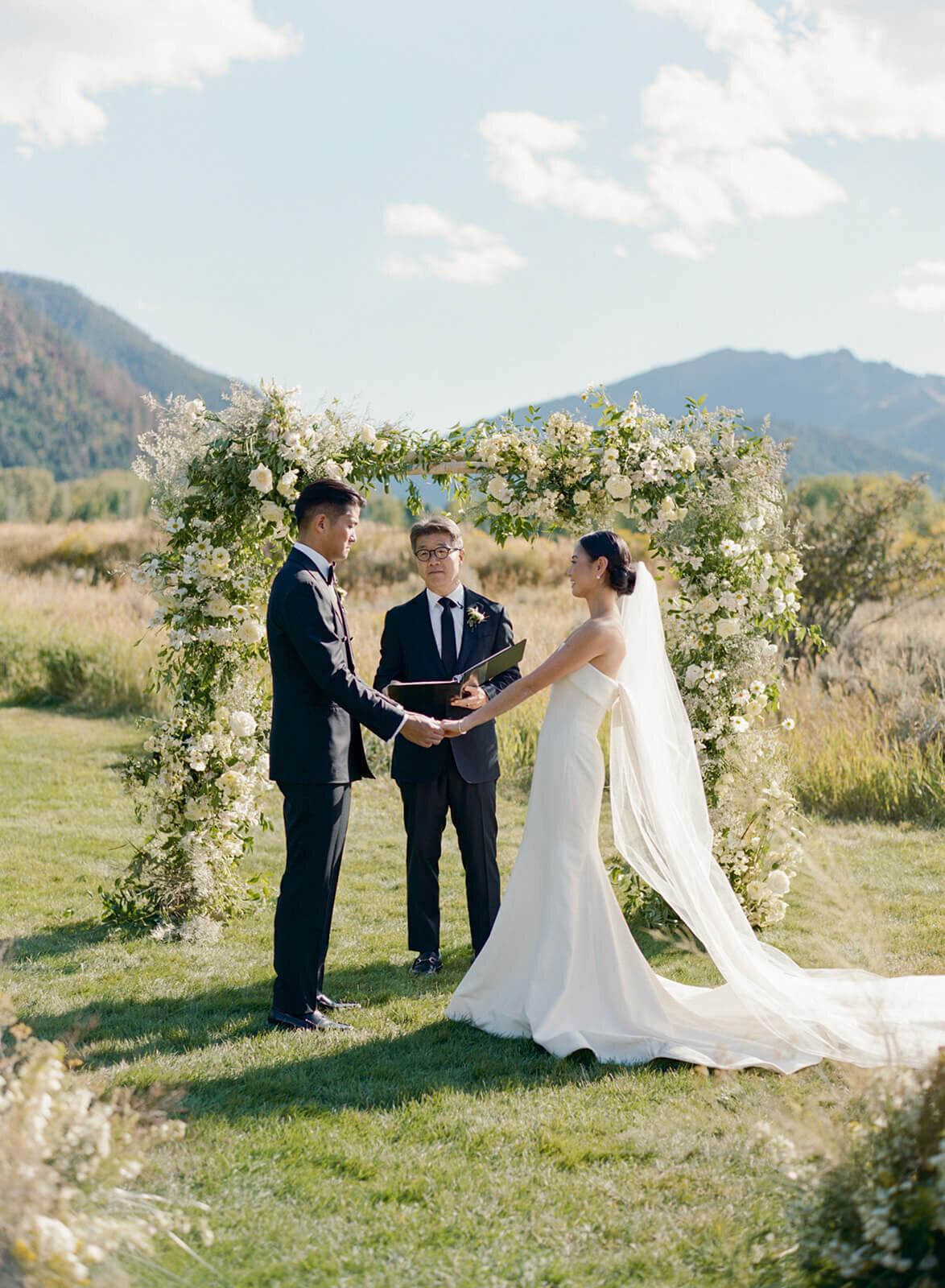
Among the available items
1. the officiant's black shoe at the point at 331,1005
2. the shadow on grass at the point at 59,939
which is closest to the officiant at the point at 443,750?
the officiant's black shoe at the point at 331,1005

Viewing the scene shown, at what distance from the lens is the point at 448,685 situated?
5.41 m

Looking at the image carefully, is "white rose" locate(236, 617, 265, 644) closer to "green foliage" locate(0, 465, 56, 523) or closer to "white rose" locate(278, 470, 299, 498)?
"white rose" locate(278, 470, 299, 498)

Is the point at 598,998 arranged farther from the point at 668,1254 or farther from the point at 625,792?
the point at 668,1254

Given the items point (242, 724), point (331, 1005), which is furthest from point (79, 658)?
point (331, 1005)

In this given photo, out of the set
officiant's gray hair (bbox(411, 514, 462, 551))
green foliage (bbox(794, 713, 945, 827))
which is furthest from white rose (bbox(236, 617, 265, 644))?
green foliage (bbox(794, 713, 945, 827))

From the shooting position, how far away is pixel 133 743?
1267 centimetres

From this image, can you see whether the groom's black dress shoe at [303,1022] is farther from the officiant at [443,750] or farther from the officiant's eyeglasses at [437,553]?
the officiant's eyeglasses at [437,553]

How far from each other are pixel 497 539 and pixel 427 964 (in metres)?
2.36

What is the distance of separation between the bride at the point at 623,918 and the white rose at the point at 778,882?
963 mm

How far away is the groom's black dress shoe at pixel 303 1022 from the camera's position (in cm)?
481

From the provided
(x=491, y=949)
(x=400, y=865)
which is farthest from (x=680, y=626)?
(x=400, y=865)

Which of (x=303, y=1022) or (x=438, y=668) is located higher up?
(x=438, y=668)

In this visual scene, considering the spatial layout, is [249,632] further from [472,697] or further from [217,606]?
[472,697]

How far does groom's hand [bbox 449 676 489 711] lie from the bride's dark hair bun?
3.21 feet
